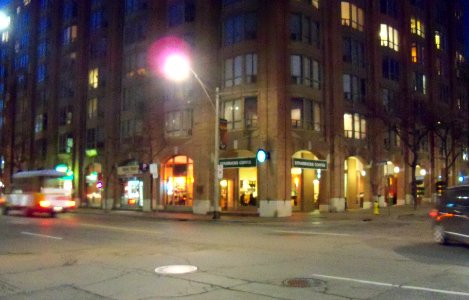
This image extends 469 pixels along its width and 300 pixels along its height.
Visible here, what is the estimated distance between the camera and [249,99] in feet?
112

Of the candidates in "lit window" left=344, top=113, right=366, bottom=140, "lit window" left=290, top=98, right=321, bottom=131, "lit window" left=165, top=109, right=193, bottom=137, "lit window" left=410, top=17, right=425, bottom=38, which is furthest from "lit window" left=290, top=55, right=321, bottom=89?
"lit window" left=410, top=17, right=425, bottom=38

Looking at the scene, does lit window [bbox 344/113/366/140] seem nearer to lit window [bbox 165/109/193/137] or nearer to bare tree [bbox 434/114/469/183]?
bare tree [bbox 434/114/469/183]

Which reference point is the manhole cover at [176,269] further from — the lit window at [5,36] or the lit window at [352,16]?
the lit window at [5,36]

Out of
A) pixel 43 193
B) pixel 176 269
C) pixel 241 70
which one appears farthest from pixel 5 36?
pixel 176 269

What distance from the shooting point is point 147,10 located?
41.9 m

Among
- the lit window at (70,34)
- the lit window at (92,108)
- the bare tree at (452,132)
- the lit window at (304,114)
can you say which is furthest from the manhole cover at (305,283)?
the lit window at (70,34)

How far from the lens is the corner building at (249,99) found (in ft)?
110

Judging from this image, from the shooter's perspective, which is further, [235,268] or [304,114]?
[304,114]

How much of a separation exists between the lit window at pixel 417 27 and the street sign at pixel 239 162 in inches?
1011

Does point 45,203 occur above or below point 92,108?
below

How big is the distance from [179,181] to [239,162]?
7039 mm

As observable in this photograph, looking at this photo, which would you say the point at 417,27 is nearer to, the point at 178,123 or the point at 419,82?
the point at 419,82

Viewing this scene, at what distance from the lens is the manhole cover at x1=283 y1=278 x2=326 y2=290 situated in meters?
8.61

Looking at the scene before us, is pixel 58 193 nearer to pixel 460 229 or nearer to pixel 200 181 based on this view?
pixel 200 181
